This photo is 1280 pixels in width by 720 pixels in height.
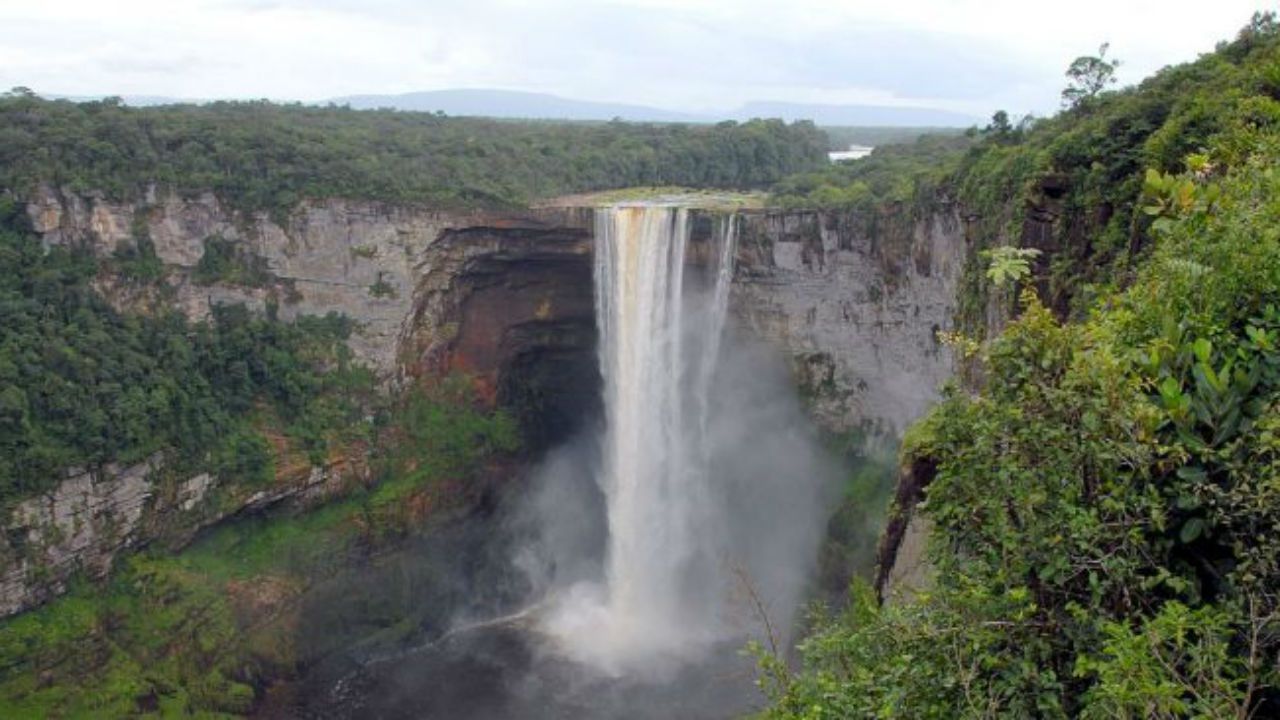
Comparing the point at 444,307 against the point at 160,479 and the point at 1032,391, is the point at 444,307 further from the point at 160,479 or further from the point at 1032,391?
the point at 1032,391

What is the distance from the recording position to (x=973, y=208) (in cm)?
1892

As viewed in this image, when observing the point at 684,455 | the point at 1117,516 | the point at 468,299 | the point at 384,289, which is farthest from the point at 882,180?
the point at 1117,516

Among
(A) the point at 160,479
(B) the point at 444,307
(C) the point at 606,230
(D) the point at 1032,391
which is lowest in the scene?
(A) the point at 160,479

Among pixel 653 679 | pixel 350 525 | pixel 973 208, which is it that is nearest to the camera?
pixel 973 208

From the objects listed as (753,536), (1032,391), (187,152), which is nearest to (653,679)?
(753,536)

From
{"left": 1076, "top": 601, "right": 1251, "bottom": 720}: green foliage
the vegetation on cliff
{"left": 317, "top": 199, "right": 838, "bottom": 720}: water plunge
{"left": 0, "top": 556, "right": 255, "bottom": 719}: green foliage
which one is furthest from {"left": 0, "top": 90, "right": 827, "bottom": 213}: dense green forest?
{"left": 1076, "top": 601, "right": 1251, "bottom": 720}: green foliage

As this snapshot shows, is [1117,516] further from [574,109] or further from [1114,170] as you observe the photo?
[574,109]

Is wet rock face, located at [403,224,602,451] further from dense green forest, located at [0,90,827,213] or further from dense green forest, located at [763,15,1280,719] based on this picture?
dense green forest, located at [763,15,1280,719]

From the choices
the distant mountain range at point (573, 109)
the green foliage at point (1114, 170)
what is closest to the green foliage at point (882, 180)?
the green foliage at point (1114, 170)

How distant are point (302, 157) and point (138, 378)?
7.02 metres

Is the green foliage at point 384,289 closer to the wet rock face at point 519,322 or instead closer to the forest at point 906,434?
the wet rock face at point 519,322

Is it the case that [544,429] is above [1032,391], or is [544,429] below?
below

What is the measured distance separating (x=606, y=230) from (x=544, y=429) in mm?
6526

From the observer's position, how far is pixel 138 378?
80.9 feet
